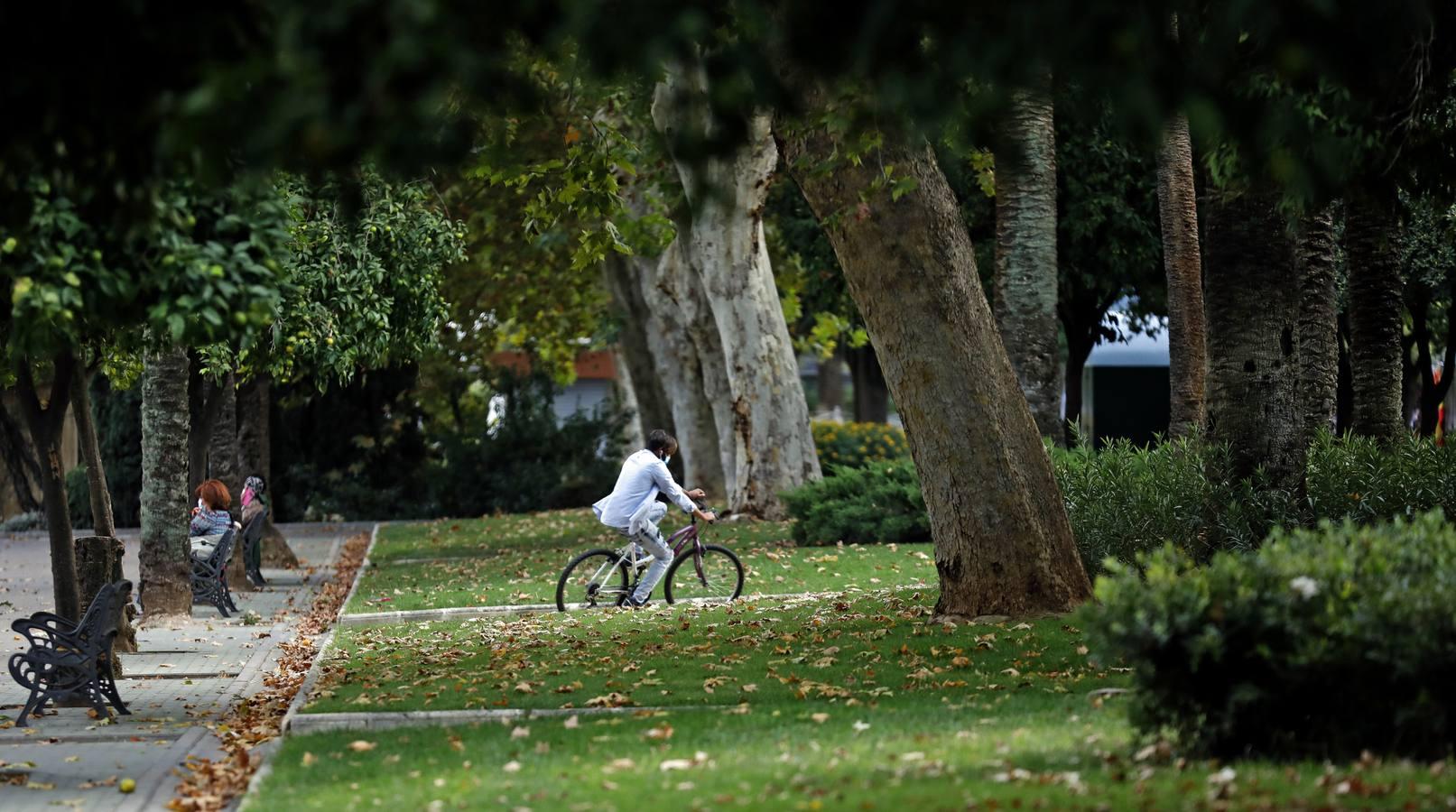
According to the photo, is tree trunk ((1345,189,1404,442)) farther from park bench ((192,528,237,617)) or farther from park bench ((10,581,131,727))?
park bench ((10,581,131,727))

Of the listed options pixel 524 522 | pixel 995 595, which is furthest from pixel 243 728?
pixel 524 522

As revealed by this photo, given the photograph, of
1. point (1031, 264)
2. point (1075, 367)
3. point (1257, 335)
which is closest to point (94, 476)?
point (1031, 264)

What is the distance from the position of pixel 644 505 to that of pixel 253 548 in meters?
7.53

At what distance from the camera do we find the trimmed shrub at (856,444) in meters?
35.0

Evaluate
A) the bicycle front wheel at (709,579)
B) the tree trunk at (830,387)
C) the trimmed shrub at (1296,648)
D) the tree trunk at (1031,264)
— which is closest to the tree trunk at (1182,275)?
the tree trunk at (1031,264)

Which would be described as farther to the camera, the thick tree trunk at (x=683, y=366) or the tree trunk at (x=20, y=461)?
the tree trunk at (x=20, y=461)

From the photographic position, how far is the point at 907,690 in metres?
10.7

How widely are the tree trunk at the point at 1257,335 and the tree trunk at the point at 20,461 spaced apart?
28.0 meters

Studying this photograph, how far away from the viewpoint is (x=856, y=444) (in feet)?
116

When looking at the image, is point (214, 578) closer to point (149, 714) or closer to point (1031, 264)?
point (149, 714)

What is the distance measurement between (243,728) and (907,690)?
3946mm

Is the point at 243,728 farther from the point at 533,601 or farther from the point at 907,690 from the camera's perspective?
the point at 533,601

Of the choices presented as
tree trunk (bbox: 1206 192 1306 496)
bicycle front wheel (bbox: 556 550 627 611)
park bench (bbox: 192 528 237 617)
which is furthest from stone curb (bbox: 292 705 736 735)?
park bench (bbox: 192 528 237 617)

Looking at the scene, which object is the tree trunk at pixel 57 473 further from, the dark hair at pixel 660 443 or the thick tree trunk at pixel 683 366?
the thick tree trunk at pixel 683 366
